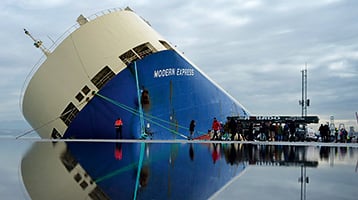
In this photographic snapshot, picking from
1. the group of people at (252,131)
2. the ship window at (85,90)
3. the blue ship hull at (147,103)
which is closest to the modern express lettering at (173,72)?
the blue ship hull at (147,103)

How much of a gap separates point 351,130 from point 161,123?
15.7 metres

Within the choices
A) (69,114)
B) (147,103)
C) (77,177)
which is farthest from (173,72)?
(77,177)

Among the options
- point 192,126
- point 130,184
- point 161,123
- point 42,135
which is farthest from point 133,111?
point 130,184

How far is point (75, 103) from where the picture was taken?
21.7m

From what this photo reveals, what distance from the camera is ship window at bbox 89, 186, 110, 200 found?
4.08m

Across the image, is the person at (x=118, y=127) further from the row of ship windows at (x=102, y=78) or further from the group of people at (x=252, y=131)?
the group of people at (x=252, y=131)

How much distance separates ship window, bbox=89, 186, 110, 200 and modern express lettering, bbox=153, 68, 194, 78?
→ 17790 mm

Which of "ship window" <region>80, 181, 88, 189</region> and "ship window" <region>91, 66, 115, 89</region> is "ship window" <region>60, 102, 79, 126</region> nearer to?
"ship window" <region>91, 66, 115, 89</region>

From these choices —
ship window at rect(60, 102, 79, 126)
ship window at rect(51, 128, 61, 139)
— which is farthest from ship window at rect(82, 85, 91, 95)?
ship window at rect(51, 128, 61, 139)

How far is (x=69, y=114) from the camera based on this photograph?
22.1 metres

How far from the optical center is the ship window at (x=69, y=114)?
71.6 feet

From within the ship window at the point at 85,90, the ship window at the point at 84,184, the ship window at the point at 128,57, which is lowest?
the ship window at the point at 84,184

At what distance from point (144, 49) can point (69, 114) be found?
16.4ft

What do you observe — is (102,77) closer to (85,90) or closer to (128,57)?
(85,90)
